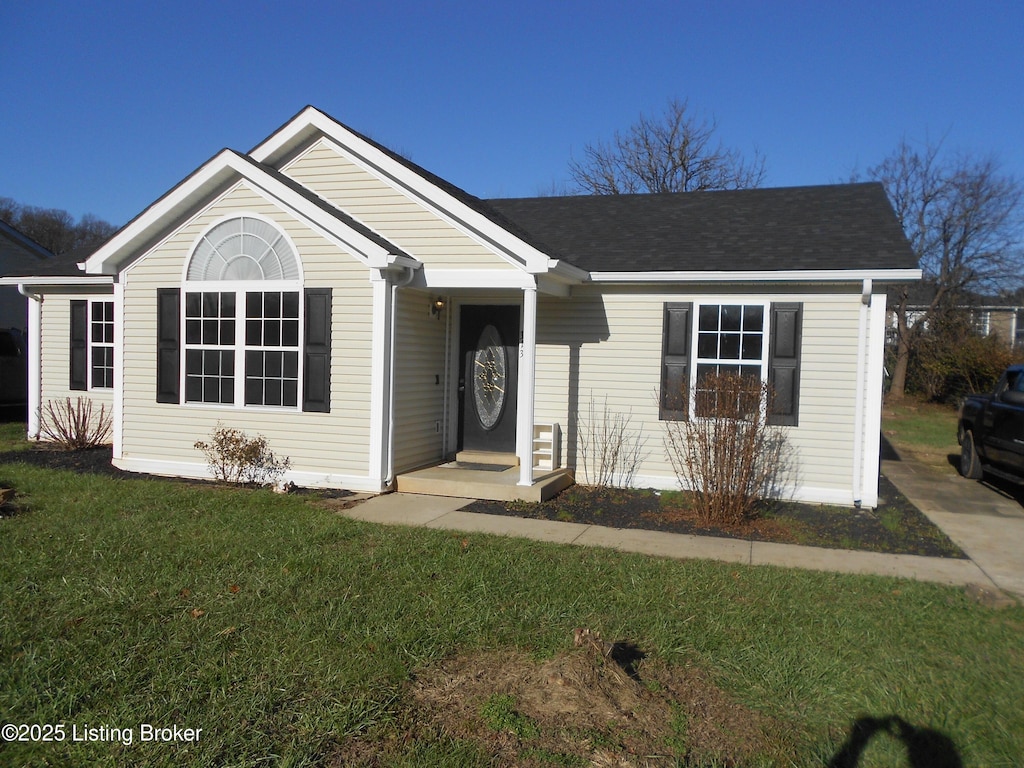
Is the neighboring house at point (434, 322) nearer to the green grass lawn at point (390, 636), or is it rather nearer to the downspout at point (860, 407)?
the downspout at point (860, 407)

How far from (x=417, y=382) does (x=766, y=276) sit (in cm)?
460

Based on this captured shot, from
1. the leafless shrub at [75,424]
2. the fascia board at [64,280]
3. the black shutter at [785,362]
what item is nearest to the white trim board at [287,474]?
the leafless shrub at [75,424]

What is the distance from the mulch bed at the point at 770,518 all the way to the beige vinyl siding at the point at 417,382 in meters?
1.11

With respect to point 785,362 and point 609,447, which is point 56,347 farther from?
point 785,362

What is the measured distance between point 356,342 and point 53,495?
3770mm

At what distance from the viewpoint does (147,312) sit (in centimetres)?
1038

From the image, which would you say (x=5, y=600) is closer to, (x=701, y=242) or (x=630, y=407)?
(x=630, y=407)

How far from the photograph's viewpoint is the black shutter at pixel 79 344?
42.1 ft

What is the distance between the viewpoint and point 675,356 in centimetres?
995

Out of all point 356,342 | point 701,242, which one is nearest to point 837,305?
point 701,242

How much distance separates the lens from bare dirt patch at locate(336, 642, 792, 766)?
3518 mm

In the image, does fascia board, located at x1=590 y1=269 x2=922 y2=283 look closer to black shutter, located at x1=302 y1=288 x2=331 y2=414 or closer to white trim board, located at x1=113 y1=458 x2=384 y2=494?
black shutter, located at x1=302 y1=288 x2=331 y2=414

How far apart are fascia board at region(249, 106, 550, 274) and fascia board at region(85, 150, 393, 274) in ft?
2.93

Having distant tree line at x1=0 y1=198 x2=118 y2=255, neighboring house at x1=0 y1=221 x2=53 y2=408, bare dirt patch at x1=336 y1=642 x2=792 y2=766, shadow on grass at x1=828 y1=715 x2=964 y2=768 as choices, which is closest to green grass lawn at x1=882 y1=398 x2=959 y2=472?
shadow on grass at x1=828 y1=715 x2=964 y2=768
